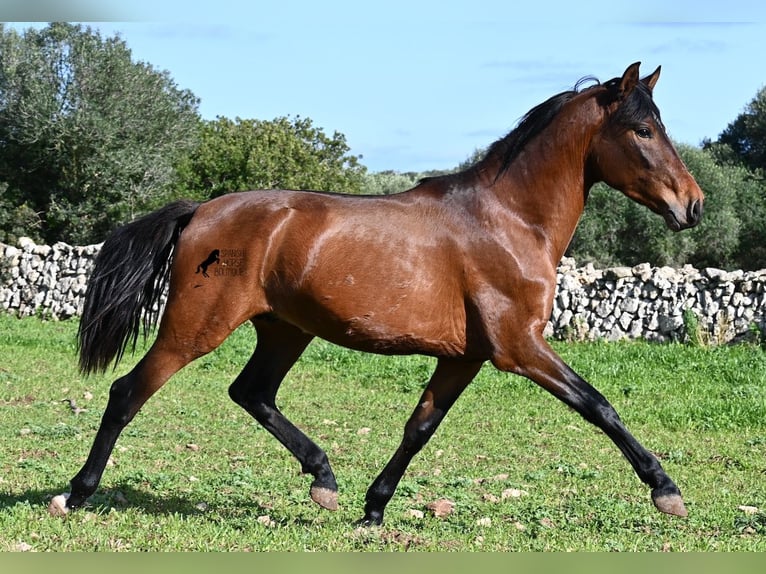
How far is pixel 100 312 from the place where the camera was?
208 inches

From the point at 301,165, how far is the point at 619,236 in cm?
1021

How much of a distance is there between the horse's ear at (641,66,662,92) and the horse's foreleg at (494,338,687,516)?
1463 mm

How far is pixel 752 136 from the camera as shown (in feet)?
102

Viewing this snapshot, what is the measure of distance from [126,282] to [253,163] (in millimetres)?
22409

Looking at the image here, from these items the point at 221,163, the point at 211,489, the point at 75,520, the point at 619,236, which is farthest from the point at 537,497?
the point at 221,163

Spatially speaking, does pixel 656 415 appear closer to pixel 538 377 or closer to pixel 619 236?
pixel 538 377

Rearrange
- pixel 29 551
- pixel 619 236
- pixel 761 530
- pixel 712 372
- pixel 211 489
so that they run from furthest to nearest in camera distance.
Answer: pixel 619 236 → pixel 712 372 → pixel 211 489 → pixel 761 530 → pixel 29 551

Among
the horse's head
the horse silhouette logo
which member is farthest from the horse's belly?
the horse's head

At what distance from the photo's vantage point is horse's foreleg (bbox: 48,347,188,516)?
4965mm

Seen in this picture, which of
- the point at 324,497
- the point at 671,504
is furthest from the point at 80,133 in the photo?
the point at 671,504

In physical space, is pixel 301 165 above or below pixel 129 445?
above

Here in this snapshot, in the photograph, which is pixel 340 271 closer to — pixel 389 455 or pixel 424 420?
pixel 424 420

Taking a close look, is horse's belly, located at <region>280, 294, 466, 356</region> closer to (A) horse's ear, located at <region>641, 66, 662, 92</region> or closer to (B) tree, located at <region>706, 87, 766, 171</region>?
(A) horse's ear, located at <region>641, 66, 662, 92</region>

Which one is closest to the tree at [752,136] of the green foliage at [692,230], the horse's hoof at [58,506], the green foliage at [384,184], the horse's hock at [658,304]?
the green foliage at [692,230]
